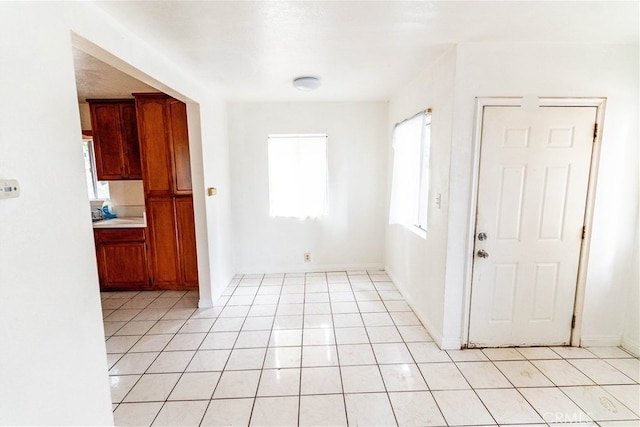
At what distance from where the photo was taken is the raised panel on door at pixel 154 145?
3230mm

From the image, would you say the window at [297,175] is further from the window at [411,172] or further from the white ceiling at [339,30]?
the white ceiling at [339,30]

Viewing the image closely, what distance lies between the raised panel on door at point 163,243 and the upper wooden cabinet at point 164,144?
166mm

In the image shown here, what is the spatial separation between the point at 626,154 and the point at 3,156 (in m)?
3.70

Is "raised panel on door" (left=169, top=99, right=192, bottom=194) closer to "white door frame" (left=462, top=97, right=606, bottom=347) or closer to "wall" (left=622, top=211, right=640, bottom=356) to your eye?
"white door frame" (left=462, top=97, right=606, bottom=347)

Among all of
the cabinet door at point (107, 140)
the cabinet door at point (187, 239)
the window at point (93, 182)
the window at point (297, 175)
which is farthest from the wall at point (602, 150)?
the window at point (93, 182)

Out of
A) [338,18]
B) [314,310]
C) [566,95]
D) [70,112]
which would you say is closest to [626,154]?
[566,95]

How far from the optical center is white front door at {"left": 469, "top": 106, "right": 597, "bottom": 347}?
2203mm

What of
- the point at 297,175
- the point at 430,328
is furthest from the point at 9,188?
the point at 297,175

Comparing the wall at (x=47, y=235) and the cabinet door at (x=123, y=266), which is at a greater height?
the wall at (x=47, y=235)

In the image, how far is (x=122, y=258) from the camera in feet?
11.5

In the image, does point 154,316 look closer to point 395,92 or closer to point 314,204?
point 314,204

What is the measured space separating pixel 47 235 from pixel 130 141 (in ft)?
9.20

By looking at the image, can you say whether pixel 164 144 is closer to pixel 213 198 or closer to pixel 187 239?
pixel 213 198

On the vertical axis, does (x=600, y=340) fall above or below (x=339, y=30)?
below
